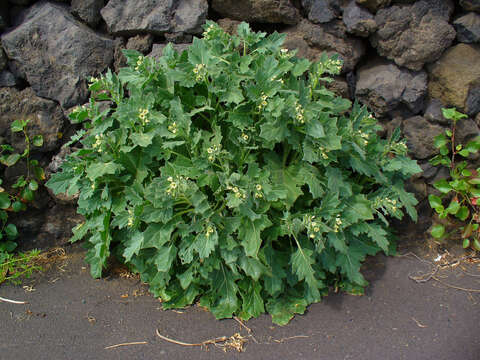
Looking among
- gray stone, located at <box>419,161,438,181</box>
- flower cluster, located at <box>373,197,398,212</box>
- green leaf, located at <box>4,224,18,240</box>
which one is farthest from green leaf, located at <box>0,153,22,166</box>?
gray stone, located at <box>419,161,438,181</box>

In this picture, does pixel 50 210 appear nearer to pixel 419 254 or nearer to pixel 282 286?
pixel 282 286

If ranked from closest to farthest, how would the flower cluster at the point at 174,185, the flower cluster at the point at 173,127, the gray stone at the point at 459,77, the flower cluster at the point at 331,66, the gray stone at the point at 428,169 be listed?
the flower cluster at the point at 174,185, the flower cluster at the point at 173,127, the flower cluster at the point at 331,66, the gray stone at the point at 459,77, the gray stone at the point at 428,169

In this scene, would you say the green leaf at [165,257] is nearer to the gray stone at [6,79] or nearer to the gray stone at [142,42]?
the gray stone at [142,42]

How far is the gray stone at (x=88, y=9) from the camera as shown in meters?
3.50

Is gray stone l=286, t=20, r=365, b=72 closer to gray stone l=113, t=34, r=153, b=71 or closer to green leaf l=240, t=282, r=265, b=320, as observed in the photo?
gray stone l=113, t=34, r=153, b=71

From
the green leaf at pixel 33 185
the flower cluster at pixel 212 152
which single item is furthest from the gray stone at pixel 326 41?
the green leaf at pixel 33 185

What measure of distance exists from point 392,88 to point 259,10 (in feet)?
4.19

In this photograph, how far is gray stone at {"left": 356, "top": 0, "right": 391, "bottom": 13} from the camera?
3287 millimetres

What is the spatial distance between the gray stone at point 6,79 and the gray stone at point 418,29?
3059 millimetres

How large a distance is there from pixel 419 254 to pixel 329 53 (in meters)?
1.84

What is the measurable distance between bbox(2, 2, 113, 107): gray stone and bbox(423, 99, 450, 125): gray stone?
9.25ft

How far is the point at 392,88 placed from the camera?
3.42m

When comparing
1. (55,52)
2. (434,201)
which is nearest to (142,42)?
(55,52)

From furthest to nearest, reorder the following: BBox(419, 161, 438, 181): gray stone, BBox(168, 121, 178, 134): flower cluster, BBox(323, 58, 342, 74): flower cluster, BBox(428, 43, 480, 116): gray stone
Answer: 1. BBox(419, 161, 438, 181): gray stone
2. BBox(428, 43, 480, 116): gray stone
3. BBox(323, 58, 342, 74): flower cluster
4. BBox(168, 121, 178, 134): flower cluster
